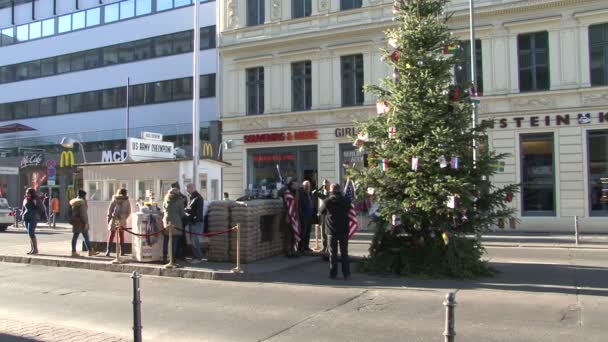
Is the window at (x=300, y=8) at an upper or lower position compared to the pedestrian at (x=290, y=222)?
upper

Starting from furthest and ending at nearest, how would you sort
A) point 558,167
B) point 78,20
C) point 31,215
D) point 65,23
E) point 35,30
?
point 35,30 < point 65,23 < point 78,20 < point 558,167 < point 31,215

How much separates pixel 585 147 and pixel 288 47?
14391mm

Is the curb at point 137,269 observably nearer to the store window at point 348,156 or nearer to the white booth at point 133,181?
the white booth at point 133,181

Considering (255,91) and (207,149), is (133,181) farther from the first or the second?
(255,91)

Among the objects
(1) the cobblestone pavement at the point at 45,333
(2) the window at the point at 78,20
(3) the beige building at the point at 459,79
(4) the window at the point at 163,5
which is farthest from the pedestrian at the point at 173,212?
(2) the window at the point at 78,20

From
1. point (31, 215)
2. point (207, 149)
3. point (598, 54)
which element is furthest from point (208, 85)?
point (598, 54)

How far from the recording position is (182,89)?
118 feet

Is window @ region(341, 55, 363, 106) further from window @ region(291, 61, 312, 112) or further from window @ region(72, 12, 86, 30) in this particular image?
window @ region(72, 12, 86, 30)

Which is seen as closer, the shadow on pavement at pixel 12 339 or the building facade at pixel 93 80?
the shadow on pavement at pixel 12 339

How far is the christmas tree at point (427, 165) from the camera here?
1077 cm

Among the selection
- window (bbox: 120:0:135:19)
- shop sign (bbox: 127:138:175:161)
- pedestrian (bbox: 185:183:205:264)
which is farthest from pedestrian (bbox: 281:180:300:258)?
window (bbox: 120:0:135:19)

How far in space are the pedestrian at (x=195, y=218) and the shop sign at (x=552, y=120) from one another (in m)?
15.7

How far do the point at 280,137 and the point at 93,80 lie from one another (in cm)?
1875

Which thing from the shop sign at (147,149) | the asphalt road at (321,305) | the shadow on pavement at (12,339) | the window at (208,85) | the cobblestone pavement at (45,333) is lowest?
the asphalt road at (321,305)
